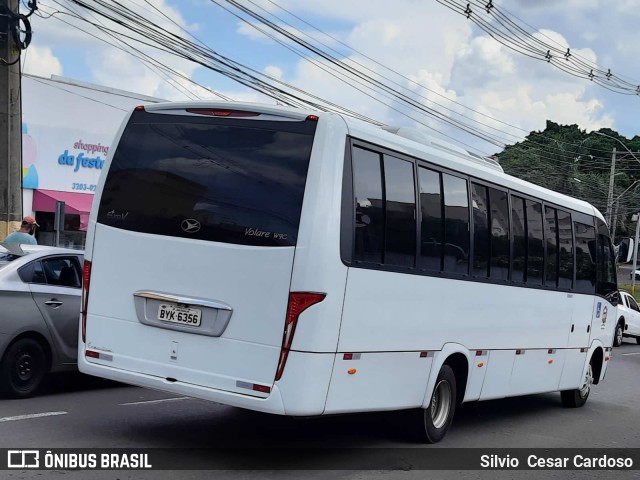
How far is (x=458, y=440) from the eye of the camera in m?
9.56

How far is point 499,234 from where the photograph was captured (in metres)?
10.2

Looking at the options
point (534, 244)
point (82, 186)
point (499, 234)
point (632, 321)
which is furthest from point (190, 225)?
point (632, 321)

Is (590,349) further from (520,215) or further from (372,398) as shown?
(372,398)

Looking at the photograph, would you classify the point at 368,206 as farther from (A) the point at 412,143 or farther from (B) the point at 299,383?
(B) the point at 299,383

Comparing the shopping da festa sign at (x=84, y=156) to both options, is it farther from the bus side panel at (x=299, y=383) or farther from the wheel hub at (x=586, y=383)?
the bus side panel at (x=299, y=383)

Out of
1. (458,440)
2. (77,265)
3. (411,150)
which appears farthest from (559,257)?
(77,265)

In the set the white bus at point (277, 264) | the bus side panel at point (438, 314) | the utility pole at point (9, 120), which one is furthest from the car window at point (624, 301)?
the white bus at point (277, 264)

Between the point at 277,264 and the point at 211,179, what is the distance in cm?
100

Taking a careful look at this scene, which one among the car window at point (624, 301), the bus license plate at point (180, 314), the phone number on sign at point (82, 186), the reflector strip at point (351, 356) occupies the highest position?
the bus license plate at point (180, 314)

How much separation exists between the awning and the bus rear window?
21.5 meters

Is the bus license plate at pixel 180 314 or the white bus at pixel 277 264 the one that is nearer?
the white bus at pixel 277 264

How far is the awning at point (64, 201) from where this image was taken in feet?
94.3

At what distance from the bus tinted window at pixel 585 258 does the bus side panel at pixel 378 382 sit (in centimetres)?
524

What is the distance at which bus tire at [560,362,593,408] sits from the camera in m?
13.3
